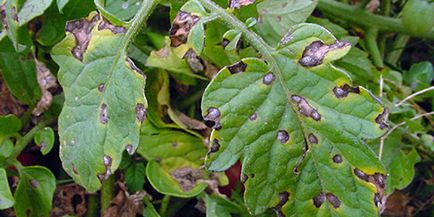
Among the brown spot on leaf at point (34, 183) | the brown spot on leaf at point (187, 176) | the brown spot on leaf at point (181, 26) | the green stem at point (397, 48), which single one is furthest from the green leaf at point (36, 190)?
the green stem at point (397, 48)

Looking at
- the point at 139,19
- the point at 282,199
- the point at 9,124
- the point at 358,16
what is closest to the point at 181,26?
the point at 139,19

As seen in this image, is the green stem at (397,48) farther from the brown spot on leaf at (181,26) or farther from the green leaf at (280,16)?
the brown spot on leaf at (181,26)

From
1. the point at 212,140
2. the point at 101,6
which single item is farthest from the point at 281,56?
the point at 101,6

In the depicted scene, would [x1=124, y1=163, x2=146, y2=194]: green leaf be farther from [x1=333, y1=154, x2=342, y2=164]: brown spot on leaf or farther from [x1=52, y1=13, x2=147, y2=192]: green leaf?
[x1=333, y1=154, x2=342, y2=164]: brown spot on leaf

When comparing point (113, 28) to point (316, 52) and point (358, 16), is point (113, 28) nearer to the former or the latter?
point (316, 52)

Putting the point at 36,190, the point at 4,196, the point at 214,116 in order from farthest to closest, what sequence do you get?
the point at 36,190, the point at 4,196, the point at 214,116

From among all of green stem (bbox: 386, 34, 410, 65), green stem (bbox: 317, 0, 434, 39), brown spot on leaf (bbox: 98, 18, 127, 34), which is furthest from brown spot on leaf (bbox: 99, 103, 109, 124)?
green stem (bbox: 386, 34, 410, 65)

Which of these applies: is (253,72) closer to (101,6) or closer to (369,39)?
(101,6)
